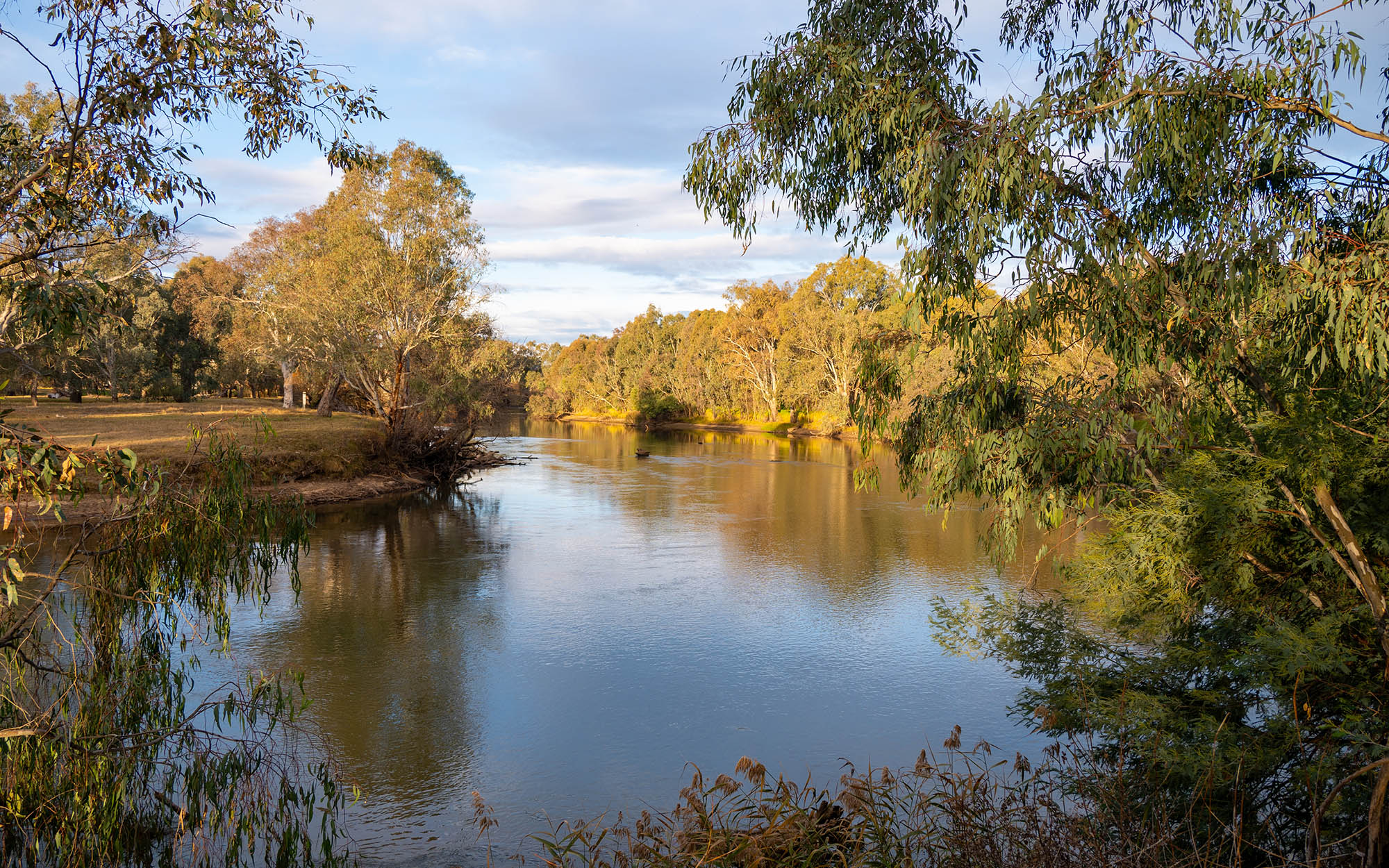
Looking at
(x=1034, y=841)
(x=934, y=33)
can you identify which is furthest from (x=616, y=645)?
(x=934, y=33)

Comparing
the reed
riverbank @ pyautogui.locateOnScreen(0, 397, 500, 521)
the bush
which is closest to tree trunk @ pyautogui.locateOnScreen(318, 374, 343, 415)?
riverbank @ pyautogui.locateOnScreen(0, 397, 500, 521)

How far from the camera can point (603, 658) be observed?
955 centimetres

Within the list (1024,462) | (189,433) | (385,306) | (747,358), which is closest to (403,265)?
(385,306)

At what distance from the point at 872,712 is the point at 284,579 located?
353 inches

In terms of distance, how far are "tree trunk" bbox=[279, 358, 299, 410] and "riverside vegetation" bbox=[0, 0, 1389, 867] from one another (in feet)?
98.1

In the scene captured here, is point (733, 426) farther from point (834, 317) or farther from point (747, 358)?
point (834, 317)

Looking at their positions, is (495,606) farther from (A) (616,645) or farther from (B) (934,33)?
(B) (934,33)

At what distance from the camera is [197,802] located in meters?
4.37

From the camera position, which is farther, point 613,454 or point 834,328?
point 834,328

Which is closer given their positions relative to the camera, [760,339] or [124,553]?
[124,553]

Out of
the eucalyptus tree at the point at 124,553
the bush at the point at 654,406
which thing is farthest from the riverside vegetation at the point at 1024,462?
the bush at the point at 654,406

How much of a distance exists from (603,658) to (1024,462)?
5.50m

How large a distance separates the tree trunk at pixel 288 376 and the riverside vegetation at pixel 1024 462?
98.1 feet

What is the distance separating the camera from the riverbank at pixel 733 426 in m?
Answer: 48.1
